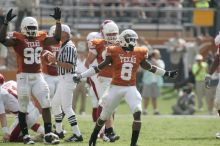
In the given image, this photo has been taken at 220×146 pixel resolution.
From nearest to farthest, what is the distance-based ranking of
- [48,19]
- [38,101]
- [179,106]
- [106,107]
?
1. [106,107]
2. [38,101]
3. [179,106]
4. [48,19]

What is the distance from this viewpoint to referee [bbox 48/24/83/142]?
12.8 meters

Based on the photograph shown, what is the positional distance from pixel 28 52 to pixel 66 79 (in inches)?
39.0

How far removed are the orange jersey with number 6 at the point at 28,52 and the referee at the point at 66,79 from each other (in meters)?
0.52

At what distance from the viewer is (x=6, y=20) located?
11.8 m

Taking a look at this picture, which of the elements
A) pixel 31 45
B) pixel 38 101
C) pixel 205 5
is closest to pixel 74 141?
pixel 38 101

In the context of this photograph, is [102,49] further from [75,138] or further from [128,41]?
[75,138]

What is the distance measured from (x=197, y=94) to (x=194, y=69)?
75 cm

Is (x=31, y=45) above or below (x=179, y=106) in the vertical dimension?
above

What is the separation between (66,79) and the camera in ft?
42.4

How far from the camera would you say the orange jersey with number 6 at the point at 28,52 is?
12.2m

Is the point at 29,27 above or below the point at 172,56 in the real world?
above

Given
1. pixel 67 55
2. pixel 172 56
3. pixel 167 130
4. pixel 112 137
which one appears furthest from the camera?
pixel 172 56

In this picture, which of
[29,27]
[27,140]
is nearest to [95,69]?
[29,27]

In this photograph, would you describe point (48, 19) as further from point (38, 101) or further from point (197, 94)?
point (38, 101)
